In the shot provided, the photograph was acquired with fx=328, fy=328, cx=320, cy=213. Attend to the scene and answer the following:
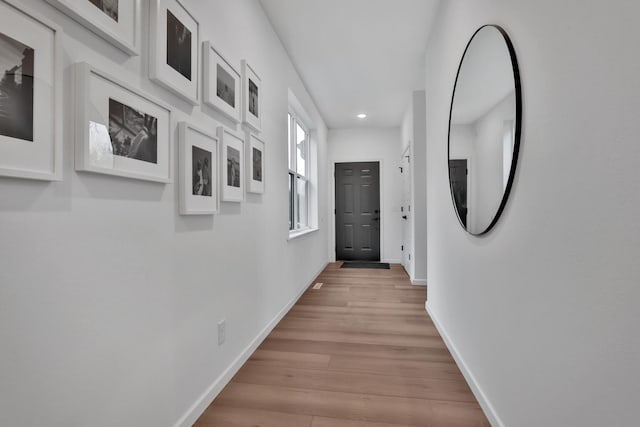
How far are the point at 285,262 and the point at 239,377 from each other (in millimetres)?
1293

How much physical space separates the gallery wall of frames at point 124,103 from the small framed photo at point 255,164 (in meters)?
0.13

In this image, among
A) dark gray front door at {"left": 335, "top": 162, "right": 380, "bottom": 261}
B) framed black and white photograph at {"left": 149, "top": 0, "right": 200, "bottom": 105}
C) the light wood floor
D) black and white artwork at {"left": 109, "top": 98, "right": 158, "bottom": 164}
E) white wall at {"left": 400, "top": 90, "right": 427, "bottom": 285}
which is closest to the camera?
black and white artwork at {"left": 109, "top": 98, "right": 158, "bottom": 164}

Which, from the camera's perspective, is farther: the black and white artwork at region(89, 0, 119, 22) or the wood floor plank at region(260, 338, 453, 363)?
the wood floor plank at region(260, 338, 453, 363)

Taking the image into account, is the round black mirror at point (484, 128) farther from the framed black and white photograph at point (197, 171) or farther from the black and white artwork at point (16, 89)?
the black and white artwork at point (16, 89)

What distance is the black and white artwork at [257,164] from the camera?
225 cm

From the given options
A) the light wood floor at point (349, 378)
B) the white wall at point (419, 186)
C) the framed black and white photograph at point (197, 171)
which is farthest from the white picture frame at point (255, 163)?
the white wall at point (419, 186)

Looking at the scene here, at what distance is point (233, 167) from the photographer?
1915 mm

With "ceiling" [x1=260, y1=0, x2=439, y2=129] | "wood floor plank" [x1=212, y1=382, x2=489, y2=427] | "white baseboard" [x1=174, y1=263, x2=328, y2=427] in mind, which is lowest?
"wood floor plank" [x1=212, y1=382, x2=489, y2=427]

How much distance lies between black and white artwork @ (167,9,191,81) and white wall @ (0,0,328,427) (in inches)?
4.9

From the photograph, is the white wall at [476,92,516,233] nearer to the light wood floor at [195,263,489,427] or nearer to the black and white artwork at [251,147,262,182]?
the light wood floor at [195,263,489,427]

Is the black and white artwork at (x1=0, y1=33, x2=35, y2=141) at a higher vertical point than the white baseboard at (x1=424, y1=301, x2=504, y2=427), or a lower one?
higher

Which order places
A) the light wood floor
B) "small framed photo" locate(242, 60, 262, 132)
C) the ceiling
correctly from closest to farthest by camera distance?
the light wood floor < "small framed photo" locate(242, 60, 262, 132) < the ceiling

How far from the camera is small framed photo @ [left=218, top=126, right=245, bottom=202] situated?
1777 millimetres

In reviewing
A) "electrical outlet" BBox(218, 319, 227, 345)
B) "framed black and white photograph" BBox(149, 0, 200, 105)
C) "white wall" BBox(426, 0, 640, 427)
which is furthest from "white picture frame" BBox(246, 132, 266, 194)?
"white wall" BBox(426, 0, 640, 427)
